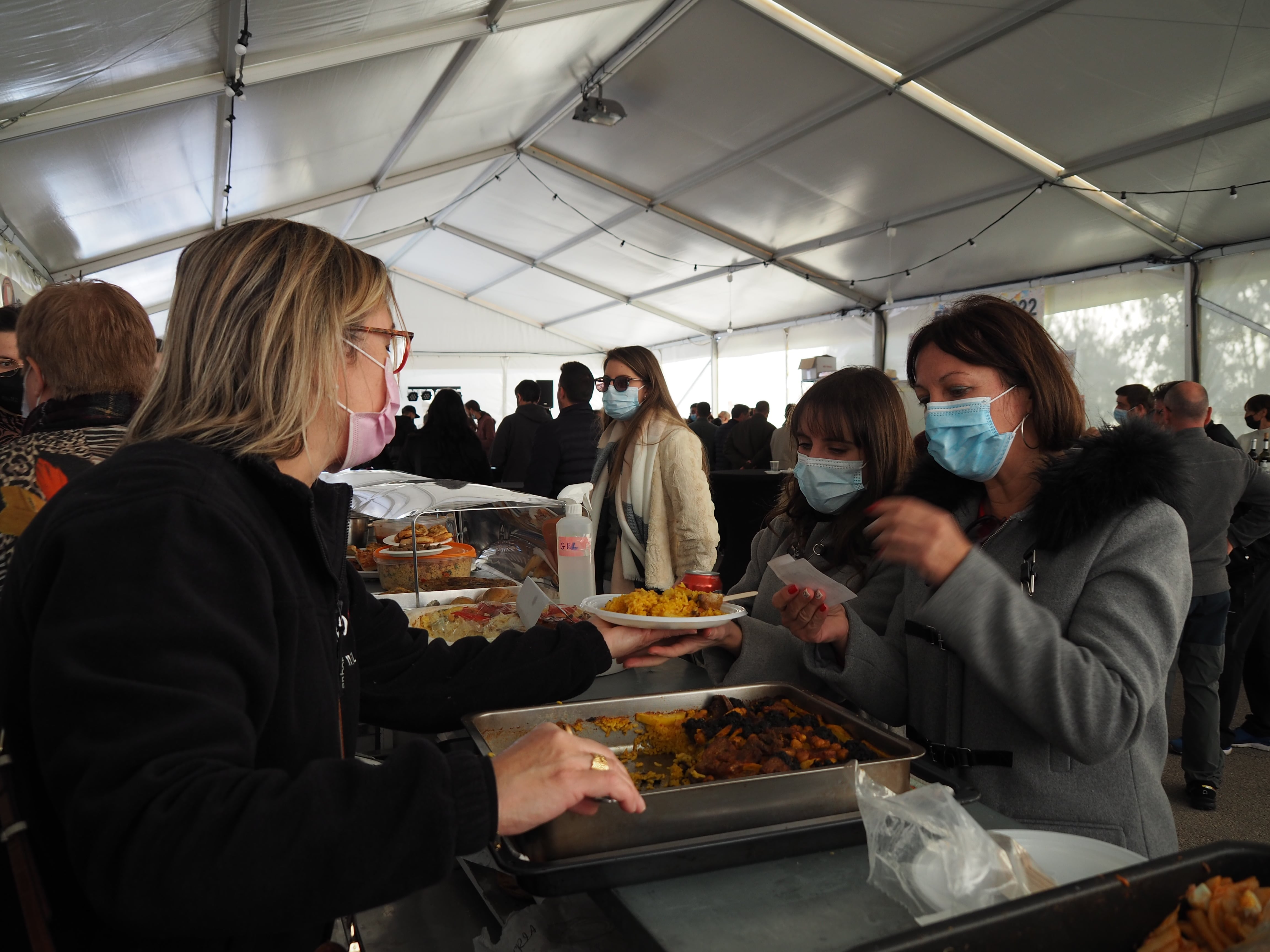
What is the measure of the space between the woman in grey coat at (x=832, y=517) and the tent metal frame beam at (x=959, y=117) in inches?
249

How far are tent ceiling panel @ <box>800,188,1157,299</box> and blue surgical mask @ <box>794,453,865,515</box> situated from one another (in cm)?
792

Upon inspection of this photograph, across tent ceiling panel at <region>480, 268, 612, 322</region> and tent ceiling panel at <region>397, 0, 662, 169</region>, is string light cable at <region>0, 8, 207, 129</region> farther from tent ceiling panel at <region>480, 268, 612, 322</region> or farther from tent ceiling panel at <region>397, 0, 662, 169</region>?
tent ceiling panel at <region>480, 268, 612, 322</region>

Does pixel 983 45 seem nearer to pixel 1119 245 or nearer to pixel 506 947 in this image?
pixel 1119 245

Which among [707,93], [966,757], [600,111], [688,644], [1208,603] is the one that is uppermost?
[707,93]

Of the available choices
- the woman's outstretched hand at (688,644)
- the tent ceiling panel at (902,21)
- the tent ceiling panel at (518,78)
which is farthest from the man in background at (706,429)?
the woman's outstretched hand at (688,644)

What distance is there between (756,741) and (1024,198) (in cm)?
925

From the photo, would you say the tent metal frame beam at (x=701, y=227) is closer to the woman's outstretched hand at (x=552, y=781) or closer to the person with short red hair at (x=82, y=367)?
the person with short red hair at (x=82, y=367)

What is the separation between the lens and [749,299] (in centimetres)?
1510

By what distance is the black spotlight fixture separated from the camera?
9.09 m

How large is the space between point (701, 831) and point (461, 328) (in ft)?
62.7

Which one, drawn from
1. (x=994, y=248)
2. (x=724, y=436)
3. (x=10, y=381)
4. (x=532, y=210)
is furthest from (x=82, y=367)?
(x=532, y=210)

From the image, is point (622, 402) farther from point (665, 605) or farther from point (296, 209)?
point (296, 209)

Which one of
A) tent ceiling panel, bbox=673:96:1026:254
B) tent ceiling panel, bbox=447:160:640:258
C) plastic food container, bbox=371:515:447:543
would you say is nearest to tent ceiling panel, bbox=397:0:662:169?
tent ceiling panel, bbox=447:160:640:258

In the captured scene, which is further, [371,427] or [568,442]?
[568,442]
